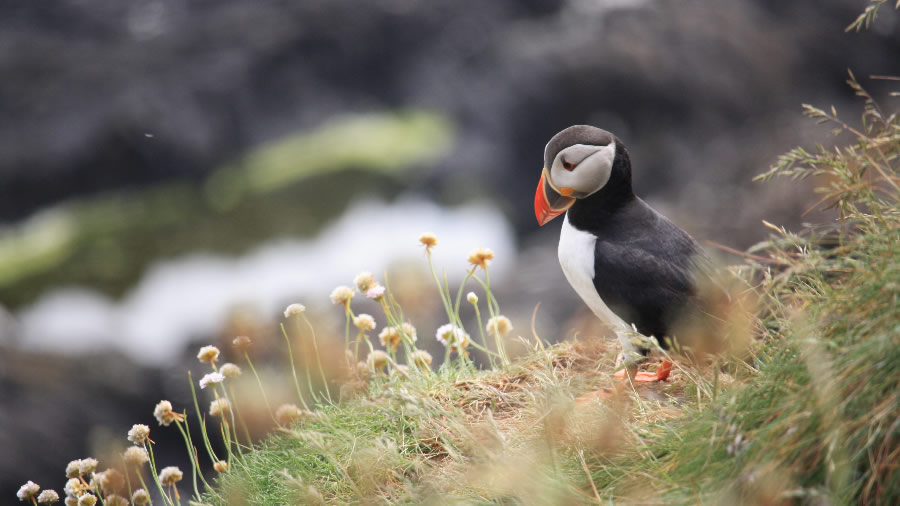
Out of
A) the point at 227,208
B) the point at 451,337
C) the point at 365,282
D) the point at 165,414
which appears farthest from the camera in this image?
the point at 227,208

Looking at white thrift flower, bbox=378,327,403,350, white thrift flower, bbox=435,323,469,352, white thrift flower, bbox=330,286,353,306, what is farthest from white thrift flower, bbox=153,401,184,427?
white thrift flower, bbox=435,323,469,352

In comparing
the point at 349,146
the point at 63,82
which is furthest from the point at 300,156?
the point at 63,82

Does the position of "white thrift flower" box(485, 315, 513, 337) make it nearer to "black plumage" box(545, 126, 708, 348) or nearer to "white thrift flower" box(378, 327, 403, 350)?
"white thrift flower" box(378, 327, 403, 350)

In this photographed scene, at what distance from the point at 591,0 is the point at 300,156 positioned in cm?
439

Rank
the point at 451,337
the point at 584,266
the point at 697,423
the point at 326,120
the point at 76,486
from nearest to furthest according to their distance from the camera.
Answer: the point at 697,423 < the point at 76,486 < the point at 584,266 < the point at 451,337 < the point at 326,120

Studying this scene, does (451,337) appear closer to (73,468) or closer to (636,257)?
(636,257)

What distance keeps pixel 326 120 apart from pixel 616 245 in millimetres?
8294

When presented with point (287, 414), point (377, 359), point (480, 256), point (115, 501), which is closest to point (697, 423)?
point (480, 256)

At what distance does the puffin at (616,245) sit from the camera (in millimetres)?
2564

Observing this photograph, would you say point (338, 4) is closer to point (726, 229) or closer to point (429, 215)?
point (429, 215)

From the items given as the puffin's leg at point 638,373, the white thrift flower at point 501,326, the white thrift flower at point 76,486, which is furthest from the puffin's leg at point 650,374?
the white thrift flower at point 76,486

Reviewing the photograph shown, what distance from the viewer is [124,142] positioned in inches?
372

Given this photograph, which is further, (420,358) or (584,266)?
(420,358)

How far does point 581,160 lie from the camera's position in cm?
262
